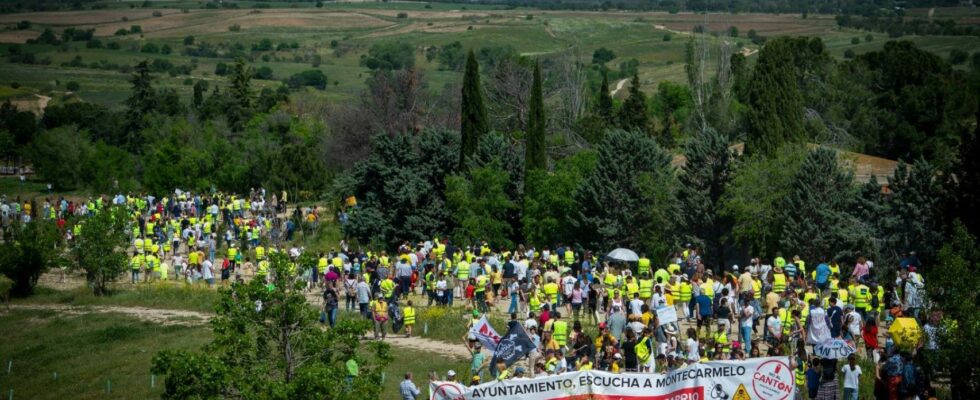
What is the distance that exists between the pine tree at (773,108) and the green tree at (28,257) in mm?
30026

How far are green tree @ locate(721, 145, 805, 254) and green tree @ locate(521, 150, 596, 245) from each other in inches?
256

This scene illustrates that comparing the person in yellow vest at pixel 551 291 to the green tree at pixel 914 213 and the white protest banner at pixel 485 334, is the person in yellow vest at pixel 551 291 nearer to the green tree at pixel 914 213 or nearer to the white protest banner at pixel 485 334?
the white protest banner at pixel 485 334

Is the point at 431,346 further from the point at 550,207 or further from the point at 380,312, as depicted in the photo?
the point at 550,207

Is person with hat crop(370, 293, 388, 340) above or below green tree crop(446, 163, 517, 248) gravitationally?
above

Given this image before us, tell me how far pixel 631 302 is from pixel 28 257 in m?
29.5

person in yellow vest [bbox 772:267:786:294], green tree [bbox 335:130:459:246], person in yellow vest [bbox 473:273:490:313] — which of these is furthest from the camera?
green tree [bbox 335:130:459:246]

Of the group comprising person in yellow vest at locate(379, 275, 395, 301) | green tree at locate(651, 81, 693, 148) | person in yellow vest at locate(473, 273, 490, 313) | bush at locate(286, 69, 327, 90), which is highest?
person in yellow vest at locate(379, 275, 395, 301)

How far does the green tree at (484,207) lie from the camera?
4944cm

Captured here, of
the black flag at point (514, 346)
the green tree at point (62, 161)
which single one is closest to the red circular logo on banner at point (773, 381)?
the black flag at point (514, 346)

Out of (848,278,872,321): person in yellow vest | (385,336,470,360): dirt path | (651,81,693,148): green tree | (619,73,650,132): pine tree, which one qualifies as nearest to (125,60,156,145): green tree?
(619,73,650,132): pine tree

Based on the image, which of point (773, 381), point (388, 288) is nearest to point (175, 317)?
point (388, 288)

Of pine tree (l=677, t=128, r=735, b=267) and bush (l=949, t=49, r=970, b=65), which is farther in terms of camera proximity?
bush (l=949, t=49, r=970, b=65)

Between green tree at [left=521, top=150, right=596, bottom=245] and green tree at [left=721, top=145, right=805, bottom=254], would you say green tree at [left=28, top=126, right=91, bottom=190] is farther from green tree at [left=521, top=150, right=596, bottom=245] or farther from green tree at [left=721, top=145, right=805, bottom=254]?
green tree at [left=721, top=145, right=805, bottom=254]

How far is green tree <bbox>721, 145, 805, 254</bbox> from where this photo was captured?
43.0 meters
